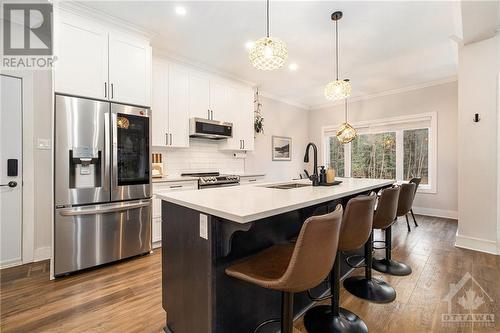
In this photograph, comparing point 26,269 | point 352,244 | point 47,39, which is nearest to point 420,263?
point 352,244

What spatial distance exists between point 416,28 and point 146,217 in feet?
13.6

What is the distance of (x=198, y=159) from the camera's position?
4.24 m

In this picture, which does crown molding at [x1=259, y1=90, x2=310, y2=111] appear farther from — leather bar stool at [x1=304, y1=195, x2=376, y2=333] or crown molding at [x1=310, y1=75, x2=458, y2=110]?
leather bar stool at [x1=304, y1=195, x2=376, y2=333]

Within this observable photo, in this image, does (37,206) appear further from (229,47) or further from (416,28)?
(416,28)

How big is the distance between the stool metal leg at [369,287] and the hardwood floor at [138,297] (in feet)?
0.21

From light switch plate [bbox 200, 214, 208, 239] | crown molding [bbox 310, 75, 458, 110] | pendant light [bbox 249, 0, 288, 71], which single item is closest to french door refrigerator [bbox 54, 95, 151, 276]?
pendant light [bbox 249, 0, 288, 71]

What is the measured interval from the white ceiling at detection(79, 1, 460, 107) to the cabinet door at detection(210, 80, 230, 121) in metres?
0.29

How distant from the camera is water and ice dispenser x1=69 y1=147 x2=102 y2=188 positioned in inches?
95.7

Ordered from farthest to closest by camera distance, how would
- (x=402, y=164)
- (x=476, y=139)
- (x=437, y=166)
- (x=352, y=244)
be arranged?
(x=402, y=164)
(x=437, y=166)
(x=476, y=139)
(x=352, y=244)

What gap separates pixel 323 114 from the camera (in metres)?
6.48

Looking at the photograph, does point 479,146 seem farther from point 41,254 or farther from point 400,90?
point 41,254

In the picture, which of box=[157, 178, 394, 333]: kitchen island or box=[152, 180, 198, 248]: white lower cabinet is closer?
box=[157, 178, 394, 333]: kitchen island

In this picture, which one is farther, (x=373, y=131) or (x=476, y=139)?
(x=373, y=131)

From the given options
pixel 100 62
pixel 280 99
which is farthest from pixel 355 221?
pixel 280 99
